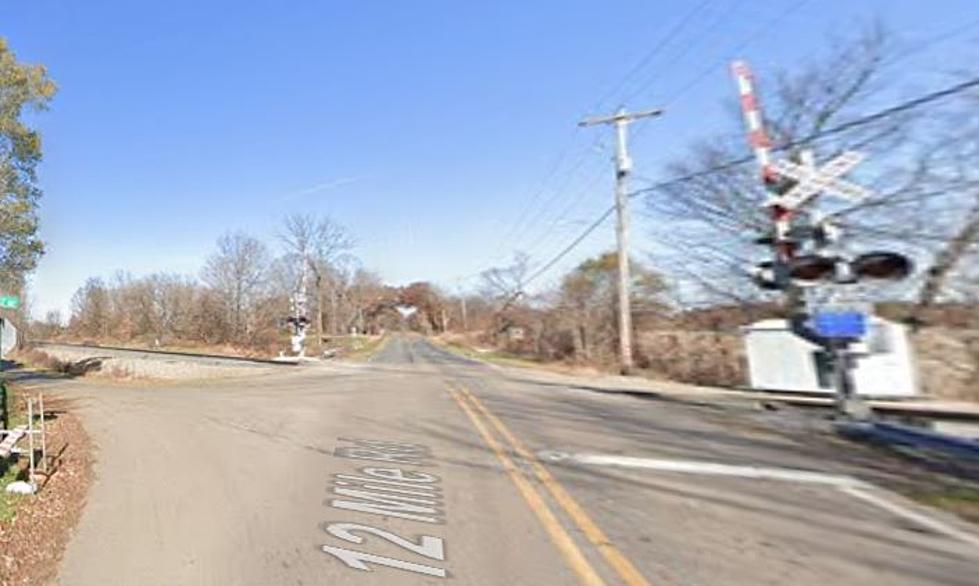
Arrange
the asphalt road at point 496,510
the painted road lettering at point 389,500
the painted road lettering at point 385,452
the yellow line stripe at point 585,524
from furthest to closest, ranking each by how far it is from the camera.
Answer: the painted road lettering at point 385,452 < the painted road lettering at point 389,500 < the asphalt road at point 496,510 < the yellow line stripe at point 585,524

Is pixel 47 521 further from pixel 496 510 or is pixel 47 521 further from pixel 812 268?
pixel 812 268

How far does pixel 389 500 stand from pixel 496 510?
1.13 metres

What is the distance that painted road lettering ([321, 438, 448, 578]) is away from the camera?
16.2 feet

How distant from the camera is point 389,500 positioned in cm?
659

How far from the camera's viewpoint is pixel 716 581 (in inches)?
171

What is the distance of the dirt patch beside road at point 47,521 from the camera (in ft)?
16.4

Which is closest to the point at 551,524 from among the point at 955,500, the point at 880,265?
the point at 955,500

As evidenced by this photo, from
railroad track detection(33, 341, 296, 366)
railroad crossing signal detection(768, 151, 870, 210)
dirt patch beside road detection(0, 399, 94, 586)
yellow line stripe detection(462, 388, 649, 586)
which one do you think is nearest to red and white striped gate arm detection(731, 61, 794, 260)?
railroad crossing signal detection(768, 151, 870, 210)

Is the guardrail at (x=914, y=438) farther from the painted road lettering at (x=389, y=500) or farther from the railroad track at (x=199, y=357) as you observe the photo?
the railroad track at (x=199, y=357)

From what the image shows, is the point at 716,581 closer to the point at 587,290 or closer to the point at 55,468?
the point at 55,468

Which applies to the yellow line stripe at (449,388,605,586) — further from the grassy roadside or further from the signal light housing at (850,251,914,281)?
the signal light housing at (850,251,914,281)

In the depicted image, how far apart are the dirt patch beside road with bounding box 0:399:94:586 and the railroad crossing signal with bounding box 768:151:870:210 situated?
1078 cm

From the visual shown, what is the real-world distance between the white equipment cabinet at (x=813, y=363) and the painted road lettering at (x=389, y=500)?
807cm

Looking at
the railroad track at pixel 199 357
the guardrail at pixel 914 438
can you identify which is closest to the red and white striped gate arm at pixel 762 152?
the guardrail at pixel 914 438
